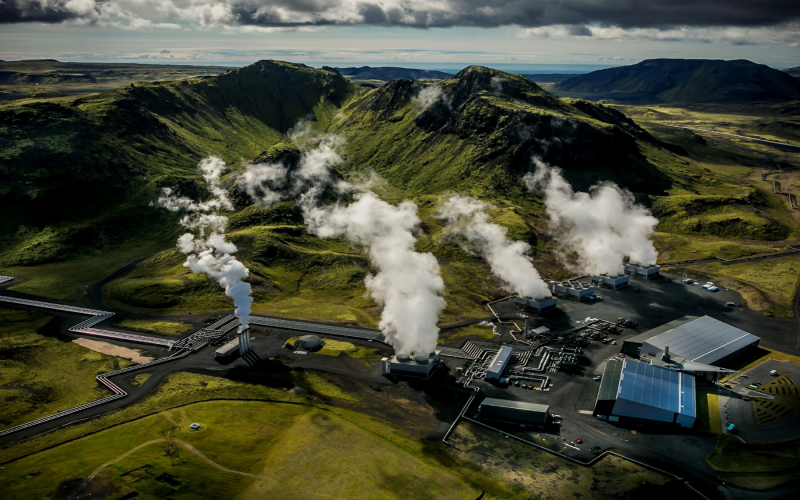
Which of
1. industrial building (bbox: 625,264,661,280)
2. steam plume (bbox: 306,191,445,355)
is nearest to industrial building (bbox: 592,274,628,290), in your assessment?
industrial building (bbox: 625,264,661,280)

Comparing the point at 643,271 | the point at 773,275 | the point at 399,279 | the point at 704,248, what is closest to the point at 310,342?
the point at 399,279

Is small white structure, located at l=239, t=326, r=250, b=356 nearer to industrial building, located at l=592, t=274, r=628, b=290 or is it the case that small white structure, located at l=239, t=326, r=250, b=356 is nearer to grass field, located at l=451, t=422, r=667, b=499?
grass field, located at l=451, t=422, r=667, b=499

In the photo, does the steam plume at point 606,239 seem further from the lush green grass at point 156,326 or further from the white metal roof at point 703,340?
the lush green grass at point 156,326

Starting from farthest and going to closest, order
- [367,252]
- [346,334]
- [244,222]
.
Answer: [244,222] → [367,252] → [346,334]

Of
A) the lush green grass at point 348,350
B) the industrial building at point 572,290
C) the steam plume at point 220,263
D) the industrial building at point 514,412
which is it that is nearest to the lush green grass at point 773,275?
the industrial building at point 572,290

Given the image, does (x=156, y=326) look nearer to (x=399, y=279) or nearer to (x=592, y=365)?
(x=399, y=279)

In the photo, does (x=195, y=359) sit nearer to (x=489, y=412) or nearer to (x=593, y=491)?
(x=489, y=412)

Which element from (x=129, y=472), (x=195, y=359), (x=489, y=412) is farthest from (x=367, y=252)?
(x=129, y=472)
